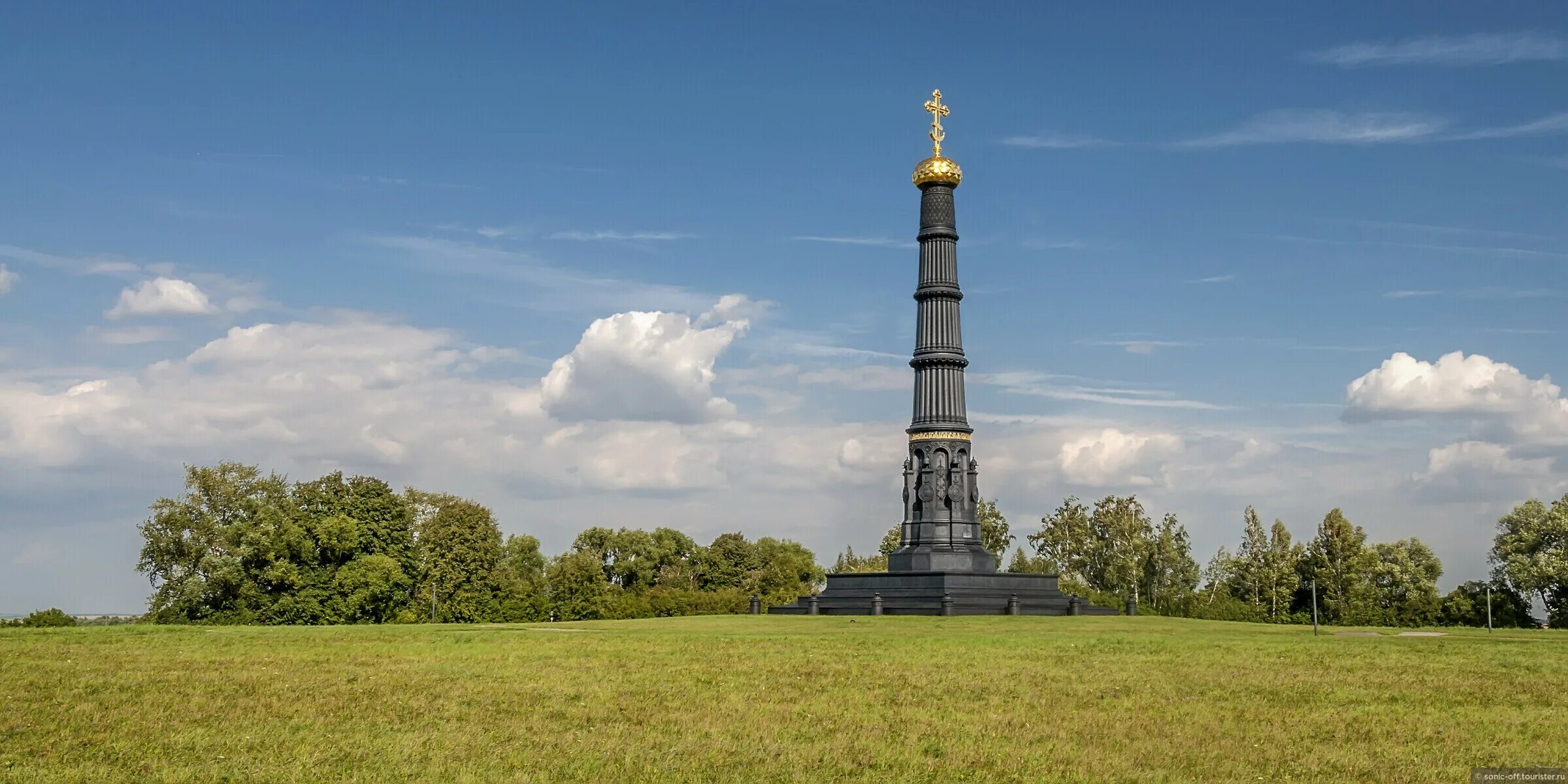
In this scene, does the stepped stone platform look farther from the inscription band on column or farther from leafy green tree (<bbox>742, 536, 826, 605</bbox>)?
leafy green tree (<bbox>742, 536, 826, 605</bbox>)

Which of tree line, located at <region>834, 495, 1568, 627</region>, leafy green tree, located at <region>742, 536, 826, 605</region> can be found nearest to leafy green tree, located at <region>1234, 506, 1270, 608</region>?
tree line, located at <region>834, 495, 1568, 627</region>

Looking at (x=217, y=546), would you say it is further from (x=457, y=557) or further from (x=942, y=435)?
(x=942, y=435)

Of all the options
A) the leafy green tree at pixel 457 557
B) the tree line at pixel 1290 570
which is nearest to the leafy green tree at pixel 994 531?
the tree line at pixel 1290 570

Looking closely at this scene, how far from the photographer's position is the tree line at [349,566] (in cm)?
5797

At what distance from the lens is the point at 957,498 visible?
A: 6206cm

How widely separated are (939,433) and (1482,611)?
25590 mm

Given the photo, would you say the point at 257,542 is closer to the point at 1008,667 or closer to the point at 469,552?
the point at 469,552

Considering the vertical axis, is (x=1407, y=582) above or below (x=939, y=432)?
below

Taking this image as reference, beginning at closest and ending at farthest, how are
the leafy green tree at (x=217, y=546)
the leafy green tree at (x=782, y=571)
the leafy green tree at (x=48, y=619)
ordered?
1. the leafy green tree at (x=48, y=619)
2. the leafy green tree at (x=217, y=546)
3. the leafy green tree at (x=782, y=571)

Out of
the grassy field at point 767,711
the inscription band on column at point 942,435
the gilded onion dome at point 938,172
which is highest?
the gilded onion dome at point 938,172

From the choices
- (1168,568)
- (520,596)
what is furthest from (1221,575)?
(520,596)

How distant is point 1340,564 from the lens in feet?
235

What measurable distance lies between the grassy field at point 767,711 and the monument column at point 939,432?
2884 centimetres

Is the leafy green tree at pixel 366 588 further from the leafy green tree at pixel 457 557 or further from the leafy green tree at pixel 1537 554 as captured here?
the leafy green tree at pixel 1537 554
